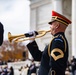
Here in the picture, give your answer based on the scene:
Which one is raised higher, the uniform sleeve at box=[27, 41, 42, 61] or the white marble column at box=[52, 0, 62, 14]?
the white marble column at box=[52, 0, 62, 14]

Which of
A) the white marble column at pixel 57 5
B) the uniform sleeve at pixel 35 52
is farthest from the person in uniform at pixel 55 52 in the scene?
the white marble column at pixel 57 5

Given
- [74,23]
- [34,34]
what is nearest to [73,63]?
[74,23]

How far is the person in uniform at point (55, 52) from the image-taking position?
4685 millimetres

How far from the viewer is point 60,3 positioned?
3678 centimetres

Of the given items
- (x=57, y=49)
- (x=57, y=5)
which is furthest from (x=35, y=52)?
(x=57, y=5)

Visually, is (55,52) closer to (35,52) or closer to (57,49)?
(57,49)

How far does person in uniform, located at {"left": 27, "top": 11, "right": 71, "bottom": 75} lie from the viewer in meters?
4.69

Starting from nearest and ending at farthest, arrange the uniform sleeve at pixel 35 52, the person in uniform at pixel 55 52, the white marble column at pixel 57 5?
1. the person in uniform at pixel 55 52
2. the uniform sleeve at pixel 35 52
3. the white marble column at pixel 57 5

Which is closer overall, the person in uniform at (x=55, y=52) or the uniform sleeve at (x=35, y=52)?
the person in uniform at (x=55, y=52)

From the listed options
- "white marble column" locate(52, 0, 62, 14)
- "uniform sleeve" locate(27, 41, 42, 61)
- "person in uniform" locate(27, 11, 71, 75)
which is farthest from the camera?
"white marble column" locate(52, 0, 62, 14)

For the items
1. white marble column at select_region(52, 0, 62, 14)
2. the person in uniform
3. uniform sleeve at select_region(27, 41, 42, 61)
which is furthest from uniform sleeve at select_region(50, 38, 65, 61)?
white marble column at select_region(52, 0, 62, 14)

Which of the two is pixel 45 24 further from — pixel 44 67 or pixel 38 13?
pixel 44 67

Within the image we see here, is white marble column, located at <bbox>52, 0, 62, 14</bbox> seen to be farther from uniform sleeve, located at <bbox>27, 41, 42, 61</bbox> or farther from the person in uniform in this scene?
the person in uniform

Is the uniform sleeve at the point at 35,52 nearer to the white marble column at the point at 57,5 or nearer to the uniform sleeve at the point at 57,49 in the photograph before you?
the uniform sleeve at the point at 57,49
